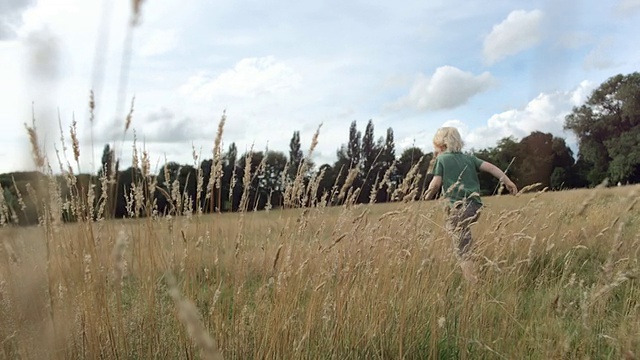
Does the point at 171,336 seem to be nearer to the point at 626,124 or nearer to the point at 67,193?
the point at 67,193

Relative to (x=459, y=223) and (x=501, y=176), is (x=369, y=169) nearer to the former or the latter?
(x=459, y=223)

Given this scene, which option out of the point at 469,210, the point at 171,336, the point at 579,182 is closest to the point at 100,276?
the point at 171,336

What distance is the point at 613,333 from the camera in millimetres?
2695

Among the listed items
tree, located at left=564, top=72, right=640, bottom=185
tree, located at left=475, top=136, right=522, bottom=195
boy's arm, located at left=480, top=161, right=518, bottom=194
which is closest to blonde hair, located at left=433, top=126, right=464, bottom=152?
boy's arm, located at left=480, top=161, right=518, bottom=194

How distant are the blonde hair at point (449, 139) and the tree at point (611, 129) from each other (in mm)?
37122

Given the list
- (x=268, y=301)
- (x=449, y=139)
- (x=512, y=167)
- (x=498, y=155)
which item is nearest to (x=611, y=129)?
(x=498, y=155)

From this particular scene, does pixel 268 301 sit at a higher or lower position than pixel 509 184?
lower

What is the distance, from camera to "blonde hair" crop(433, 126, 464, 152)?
18.3ft

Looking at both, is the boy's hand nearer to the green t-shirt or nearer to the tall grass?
the green t-shirt

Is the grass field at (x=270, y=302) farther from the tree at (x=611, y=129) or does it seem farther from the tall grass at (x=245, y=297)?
the tree at (x=611, y=129)

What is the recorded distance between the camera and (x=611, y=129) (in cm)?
4050

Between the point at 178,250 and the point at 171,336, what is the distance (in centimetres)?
66

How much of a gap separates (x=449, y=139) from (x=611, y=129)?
41980mm

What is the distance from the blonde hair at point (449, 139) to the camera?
5.58 m
